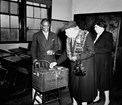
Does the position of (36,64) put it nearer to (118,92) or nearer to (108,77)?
(108,77)

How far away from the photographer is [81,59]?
2.64 meters

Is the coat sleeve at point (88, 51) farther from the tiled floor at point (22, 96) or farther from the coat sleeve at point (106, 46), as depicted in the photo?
the tiled floor at point (22, 96)

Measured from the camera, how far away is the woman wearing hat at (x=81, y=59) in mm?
2664

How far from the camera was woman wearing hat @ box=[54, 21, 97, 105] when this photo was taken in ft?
8.74

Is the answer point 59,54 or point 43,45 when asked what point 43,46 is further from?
point 59,54

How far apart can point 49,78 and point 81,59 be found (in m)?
0.58

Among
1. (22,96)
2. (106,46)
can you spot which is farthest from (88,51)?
(22,96)

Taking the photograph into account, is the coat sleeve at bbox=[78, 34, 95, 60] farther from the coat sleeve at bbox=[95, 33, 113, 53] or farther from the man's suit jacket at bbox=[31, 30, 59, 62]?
the man's suit jacket at bbox=[31, 30, 59, 62]

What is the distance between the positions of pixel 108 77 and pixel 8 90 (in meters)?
2.62

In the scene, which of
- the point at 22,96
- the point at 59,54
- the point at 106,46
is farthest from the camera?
the point at 59,54

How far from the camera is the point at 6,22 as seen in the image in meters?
5.38

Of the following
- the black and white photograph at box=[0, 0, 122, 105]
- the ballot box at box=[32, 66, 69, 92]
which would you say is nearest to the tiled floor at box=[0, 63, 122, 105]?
the black and white photograph at box=[0, 0, 122, 105]

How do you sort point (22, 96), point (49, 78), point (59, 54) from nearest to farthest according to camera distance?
1. point (49, 78)
2. point (22, 96)
3. point (59, 54)

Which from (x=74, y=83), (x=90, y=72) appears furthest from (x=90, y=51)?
(x=74, y=83)
